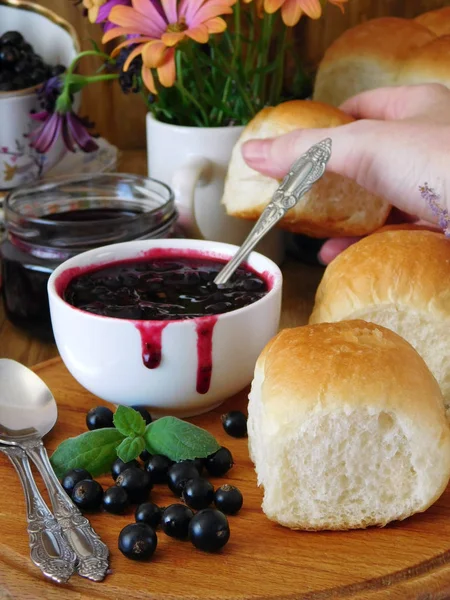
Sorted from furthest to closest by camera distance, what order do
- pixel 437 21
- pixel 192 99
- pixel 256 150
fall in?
1. pixel 437 21
2. pixel 192 99
3. pixel 256 150

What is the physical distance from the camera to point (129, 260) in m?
1.48

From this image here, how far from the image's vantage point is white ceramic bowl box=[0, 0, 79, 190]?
2.04 metres

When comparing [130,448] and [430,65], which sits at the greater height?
[430,65]

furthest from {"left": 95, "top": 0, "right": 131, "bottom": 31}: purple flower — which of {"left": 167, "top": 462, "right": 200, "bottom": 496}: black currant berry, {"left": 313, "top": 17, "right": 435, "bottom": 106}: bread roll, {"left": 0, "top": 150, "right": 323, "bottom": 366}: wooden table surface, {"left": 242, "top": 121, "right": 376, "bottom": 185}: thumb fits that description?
{"left": 167, "top": 462, "right": 200, "bottom": 496}: black currant berry

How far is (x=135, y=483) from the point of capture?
1.14 meters

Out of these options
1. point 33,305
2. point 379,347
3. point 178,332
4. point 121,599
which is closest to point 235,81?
point 33,305

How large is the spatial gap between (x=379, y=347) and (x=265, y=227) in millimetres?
440

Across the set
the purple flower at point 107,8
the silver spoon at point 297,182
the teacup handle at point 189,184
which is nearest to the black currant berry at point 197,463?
the silver spoon at point 297,182

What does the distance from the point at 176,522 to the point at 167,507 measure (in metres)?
0.03

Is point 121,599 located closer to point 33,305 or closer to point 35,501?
point 35,501

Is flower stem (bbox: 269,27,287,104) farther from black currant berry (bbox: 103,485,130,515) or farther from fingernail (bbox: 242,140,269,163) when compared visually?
black currant berry (bbox: 103,485,130,515)

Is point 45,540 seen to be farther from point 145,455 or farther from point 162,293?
point 162,293

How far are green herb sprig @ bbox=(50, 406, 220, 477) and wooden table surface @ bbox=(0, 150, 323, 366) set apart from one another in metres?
0.49

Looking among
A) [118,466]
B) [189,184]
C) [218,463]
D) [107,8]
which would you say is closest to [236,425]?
[218,463]
